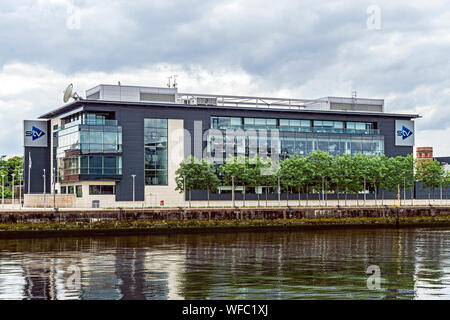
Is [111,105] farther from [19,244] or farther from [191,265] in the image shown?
[191,265]

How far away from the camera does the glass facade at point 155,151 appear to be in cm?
11981

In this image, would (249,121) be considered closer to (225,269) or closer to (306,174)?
(306,174)

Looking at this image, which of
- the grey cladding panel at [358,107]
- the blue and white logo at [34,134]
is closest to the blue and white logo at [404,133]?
the grey cladding panel at [358,107]

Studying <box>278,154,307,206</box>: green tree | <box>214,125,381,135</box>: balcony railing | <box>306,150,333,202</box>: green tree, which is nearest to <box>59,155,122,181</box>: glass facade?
<box>214,125,381,135</box>: balcony railing

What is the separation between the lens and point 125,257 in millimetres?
49656

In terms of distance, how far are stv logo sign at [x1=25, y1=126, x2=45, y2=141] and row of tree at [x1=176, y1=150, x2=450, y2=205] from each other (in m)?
35.8

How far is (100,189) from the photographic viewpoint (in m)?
117

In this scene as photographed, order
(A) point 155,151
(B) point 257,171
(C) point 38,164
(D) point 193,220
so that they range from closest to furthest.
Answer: (D) point 193,220 < (B) point 257,171 < (A) point 155,151 < (C) point 38,164

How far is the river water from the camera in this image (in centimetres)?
3169

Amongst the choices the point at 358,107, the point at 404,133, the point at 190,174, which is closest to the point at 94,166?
the point at 190,174

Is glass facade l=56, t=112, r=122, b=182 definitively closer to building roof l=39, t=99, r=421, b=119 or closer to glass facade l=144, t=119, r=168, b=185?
building roof l=39, t=99, r=421, b=119

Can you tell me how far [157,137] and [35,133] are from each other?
31.2 metres

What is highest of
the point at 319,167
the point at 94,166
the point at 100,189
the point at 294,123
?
the point at 294,123
